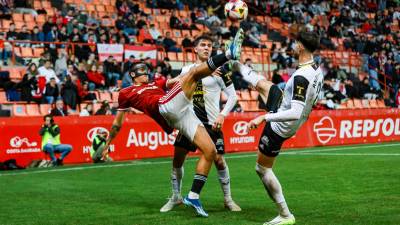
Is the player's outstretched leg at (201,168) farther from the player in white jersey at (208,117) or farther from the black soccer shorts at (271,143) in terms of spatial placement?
the black soccer shorts at (271,143)

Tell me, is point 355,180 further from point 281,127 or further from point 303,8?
point 303,8

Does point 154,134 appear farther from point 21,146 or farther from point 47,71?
point 21,146

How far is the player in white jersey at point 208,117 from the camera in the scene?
1085cm

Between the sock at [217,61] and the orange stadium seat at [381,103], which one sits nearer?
the sock at [217,61]

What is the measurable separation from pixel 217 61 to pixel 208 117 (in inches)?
89.3

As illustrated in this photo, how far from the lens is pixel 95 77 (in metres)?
24.5

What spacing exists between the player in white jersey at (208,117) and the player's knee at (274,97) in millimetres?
913

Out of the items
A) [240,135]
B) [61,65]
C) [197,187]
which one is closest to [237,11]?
[197,187]

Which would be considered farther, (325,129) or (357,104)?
(357,104)

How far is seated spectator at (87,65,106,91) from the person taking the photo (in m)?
24.4

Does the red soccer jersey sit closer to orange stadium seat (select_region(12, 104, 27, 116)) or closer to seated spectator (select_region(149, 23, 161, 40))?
orange stadium seat (select_region(12, 104, 27, 116))

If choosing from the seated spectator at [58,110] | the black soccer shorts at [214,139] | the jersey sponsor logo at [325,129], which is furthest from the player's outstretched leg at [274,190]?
the jersey sponsor logo at [325,129]

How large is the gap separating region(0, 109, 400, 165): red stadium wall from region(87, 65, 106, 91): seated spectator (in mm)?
3210

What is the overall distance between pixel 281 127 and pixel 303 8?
31.3 metres
